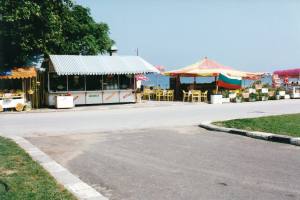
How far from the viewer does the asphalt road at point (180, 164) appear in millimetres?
6320

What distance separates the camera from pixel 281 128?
1281cm

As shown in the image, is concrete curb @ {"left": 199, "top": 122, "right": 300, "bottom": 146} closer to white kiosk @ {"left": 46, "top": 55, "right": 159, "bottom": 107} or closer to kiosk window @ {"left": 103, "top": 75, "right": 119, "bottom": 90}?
white kiosk @ {"left": 46, "top": 55, "right": 159, "bottom": 107}

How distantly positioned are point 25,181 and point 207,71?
23746 millimetres

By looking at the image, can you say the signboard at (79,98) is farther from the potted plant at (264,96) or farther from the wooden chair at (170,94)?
the potted plant at (264,96)

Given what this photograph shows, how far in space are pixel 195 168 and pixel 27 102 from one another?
18.3 m

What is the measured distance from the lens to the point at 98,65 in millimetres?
26906

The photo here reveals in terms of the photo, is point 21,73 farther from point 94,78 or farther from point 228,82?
point 228,82

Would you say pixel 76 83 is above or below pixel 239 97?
above

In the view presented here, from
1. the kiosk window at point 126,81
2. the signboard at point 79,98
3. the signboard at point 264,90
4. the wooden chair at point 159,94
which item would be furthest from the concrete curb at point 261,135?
the wooden chair at point 159,94

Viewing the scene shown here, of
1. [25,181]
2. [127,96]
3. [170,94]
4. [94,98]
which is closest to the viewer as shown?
[25,181]

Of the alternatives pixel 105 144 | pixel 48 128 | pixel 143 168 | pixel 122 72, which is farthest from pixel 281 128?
pixel 122 72

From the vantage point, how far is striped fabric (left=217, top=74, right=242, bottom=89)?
29.3 metres

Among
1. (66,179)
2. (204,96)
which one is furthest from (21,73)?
(66,179)

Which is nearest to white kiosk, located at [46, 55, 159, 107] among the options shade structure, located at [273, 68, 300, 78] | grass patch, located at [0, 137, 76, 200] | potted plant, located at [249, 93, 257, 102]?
potted plant, located at [249, 93, 257, 102]
